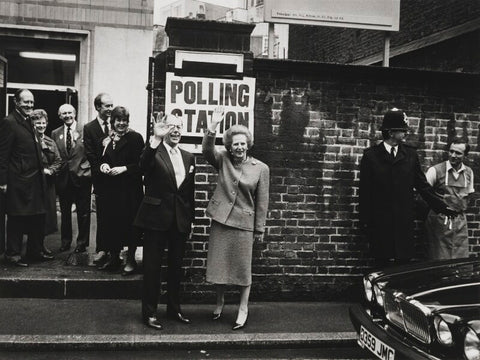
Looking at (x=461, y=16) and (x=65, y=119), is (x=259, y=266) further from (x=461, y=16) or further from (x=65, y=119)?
(x=461, y=16)

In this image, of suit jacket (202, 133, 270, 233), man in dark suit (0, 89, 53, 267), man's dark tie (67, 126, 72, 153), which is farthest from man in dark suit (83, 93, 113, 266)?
suit jacket (202, 133, 270, 233)

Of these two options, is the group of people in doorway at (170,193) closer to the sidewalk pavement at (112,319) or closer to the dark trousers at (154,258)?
the dark trousers at (154,258)

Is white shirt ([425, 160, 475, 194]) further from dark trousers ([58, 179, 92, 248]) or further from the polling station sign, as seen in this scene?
dark trousers ([58, 179, 92, 248])

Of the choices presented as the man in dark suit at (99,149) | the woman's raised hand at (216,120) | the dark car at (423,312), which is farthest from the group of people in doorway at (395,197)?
the man in dark suit at (99,149)

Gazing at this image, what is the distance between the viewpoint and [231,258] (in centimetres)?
564

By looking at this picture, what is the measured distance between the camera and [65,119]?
25.5 ft

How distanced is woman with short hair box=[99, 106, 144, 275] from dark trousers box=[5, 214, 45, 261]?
3.33 feet

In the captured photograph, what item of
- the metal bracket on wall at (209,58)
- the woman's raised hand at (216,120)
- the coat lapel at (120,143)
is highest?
the metal bracket on wall at (209,58)

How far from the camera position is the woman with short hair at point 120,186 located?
21.7ft

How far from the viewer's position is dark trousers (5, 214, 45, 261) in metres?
6.89

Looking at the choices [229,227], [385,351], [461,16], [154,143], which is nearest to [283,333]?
[229,227]

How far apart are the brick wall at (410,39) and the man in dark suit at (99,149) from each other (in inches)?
229

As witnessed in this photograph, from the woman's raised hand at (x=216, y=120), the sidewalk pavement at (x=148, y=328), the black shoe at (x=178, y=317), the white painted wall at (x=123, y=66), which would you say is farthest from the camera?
the white painted wall at (x=123, y=66)

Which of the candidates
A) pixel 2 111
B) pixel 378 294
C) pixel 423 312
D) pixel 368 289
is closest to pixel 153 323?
pixel 368 289
